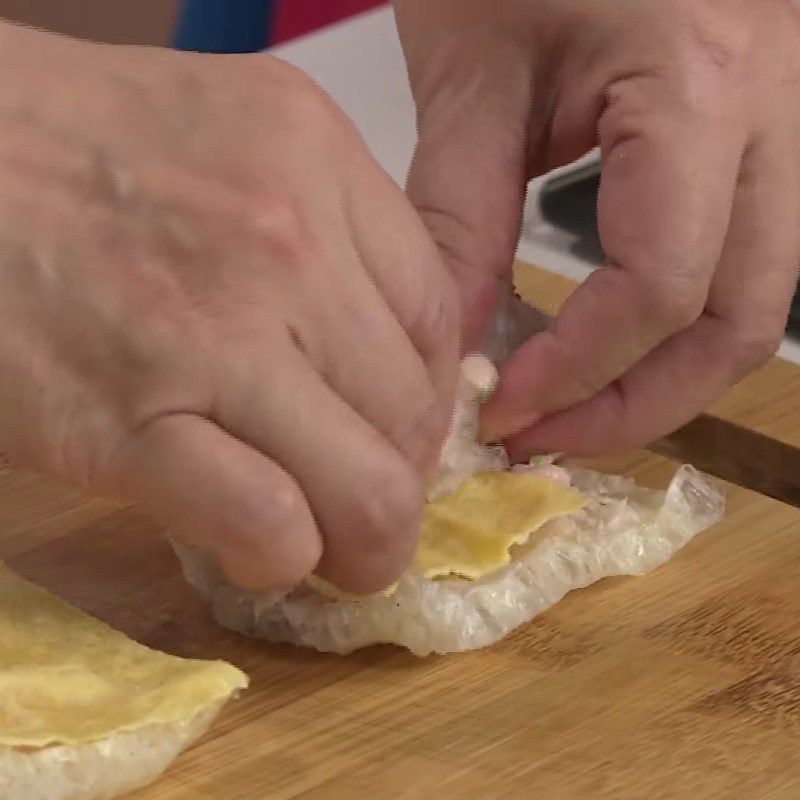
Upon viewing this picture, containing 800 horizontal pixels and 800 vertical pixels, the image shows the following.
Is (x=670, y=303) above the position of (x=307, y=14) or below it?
above

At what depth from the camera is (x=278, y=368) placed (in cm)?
82

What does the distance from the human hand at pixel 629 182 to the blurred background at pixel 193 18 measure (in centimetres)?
126

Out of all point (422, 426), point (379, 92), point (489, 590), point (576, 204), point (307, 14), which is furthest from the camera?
point (307, 14)

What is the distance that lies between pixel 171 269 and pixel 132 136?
76mm

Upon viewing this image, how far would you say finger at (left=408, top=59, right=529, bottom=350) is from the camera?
1116mm

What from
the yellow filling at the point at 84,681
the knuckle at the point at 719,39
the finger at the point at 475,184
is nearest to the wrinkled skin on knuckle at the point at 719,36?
the knuckle at the point at 719,39

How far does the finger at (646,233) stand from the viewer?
103cm

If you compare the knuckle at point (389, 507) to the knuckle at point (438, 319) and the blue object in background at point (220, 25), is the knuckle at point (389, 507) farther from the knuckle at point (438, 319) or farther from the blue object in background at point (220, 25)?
the blue object in background at point (220, 25)

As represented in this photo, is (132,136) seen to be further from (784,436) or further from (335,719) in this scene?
(784,436)

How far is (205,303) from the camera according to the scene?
82cm

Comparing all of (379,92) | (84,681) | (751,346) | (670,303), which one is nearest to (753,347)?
(751,346)

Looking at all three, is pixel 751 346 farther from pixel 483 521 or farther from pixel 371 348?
pixel 371 348

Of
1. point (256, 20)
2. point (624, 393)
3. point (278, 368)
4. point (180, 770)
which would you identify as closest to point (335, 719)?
point (180, 770)

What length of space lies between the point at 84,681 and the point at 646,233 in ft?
1.54
